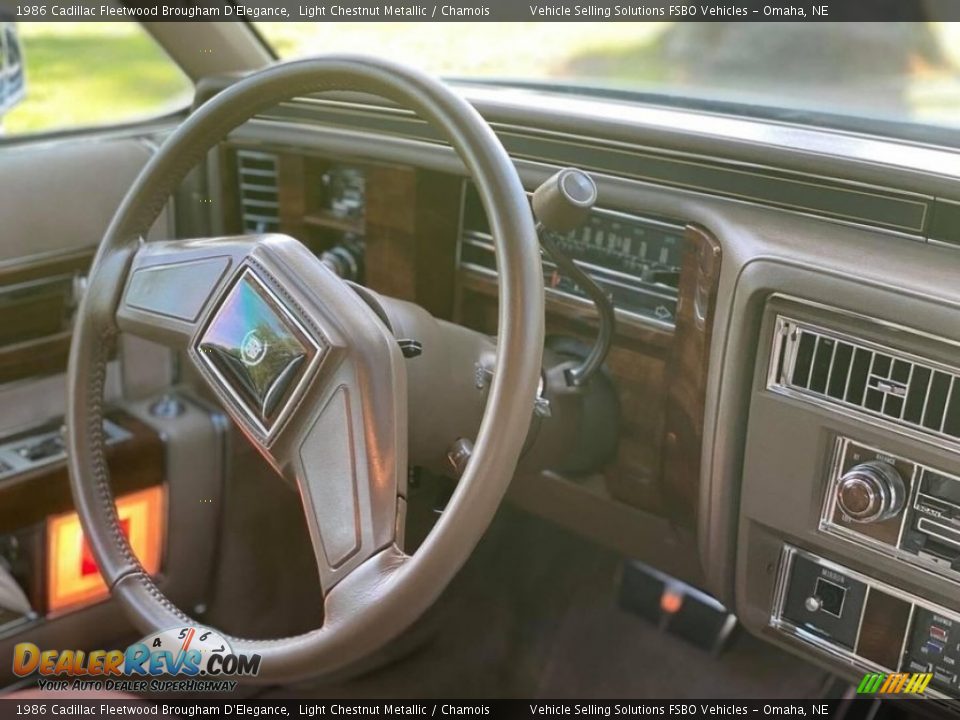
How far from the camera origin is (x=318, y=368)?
1.04 meters

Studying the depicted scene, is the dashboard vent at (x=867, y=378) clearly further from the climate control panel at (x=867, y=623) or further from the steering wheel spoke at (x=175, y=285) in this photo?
the steering wheel spoke at (x=175, y=285)

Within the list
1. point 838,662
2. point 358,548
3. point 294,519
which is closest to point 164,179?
point 358,548

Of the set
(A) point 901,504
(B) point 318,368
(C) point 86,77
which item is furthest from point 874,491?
(C) point 86,77

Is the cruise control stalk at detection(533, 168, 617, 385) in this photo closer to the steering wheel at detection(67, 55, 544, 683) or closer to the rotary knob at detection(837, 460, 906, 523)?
the steering wheel at detection(67, 55, 544, 683)

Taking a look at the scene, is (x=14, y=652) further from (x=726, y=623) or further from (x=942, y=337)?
(x=942, y=337)

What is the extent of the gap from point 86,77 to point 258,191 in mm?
816

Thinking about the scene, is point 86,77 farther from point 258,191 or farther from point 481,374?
point 481,374

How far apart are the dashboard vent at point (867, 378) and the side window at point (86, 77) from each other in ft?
4.29

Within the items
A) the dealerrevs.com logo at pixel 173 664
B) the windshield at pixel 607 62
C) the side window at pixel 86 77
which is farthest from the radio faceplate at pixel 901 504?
the side window at pixel 86 77

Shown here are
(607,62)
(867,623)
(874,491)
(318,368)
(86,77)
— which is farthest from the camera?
(607,62)

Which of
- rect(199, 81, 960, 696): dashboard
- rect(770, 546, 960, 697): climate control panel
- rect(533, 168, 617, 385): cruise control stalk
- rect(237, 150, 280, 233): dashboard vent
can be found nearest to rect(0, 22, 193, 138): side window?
rect(237, 150, 280, 233): dashboard vent

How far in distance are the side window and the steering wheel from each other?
749mm

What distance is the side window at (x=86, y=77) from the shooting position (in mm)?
1958

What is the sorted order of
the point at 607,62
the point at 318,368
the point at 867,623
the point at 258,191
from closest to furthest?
1. the point at 318,368
2. the point at 867,623
3. the point at 258,191
4. the point at 607,62
